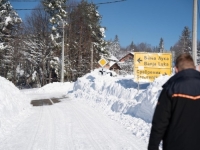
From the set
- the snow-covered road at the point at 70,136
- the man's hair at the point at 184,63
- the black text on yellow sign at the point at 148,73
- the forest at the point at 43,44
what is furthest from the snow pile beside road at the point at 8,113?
the forest at the point at 43,44

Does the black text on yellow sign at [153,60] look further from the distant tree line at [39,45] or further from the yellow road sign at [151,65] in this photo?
the distant tree line at [39,45]

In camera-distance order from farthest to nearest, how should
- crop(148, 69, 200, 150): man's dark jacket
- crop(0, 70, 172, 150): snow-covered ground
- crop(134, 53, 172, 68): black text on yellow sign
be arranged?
1. crop(134, 53, 172, 68): black text on yellow sign
2. crop(0, 70, 172, 150): snow-covered ground
3. crop(148, 69, 200, 150): man's dark jacket

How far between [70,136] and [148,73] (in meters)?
7.21

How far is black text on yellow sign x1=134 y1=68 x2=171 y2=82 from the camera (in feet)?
43.8

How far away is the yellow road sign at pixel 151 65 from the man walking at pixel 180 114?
1071 cm

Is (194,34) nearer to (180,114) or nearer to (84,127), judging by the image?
(84,127)

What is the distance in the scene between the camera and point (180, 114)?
257cm

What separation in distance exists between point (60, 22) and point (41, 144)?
32657mm

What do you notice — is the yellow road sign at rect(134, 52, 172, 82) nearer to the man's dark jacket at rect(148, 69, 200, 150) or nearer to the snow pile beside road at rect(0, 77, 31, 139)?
the snow pile beside road at rect(0, 77, 31, 139)

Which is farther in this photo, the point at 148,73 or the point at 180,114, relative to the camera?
the point at 148,73

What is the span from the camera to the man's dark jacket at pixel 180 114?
2.54 meters

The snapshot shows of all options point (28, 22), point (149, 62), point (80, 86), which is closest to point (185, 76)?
point (149, 62)

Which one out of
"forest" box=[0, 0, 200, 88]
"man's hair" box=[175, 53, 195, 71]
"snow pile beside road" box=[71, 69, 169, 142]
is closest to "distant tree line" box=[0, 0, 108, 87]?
"forest" box=[0, 0, 200, 88]

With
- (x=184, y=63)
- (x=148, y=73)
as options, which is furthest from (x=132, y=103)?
(x=184, y=63)
